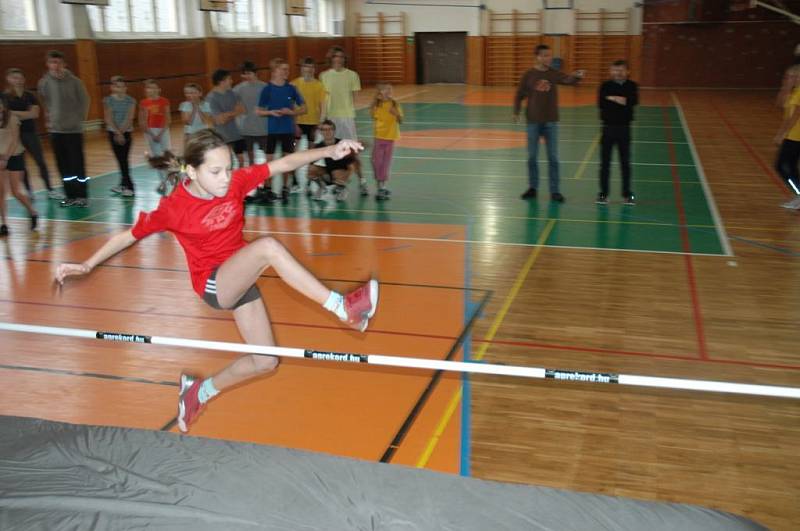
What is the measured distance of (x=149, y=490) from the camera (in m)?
3.68

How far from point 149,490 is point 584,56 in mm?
30004

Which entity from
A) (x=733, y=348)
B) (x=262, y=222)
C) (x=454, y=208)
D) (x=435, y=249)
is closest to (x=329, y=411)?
(x=733, y=348)

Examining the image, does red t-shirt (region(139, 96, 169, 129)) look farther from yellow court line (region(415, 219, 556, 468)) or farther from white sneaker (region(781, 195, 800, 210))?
white sneaker (region(781, 195, 800, 210))

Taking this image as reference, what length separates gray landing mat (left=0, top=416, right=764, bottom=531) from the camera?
338 centimetres

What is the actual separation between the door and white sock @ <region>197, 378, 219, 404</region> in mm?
30765

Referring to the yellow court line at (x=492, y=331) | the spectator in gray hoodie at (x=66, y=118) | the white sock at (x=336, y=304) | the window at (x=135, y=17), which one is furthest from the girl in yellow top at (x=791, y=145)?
the window at (x=135, y=17)

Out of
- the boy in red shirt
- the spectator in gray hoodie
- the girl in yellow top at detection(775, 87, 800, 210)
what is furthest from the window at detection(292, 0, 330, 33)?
the girl in yellow top at detection(775, 87, 800, 210)

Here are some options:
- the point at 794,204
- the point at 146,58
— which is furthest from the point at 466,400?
the point at 146,58

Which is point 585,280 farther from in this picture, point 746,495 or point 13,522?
point 13,522

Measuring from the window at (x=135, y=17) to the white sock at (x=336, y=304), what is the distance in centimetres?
1809

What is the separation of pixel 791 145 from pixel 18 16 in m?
17.1

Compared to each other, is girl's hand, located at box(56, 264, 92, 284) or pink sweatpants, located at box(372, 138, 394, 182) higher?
girl's hand, located at box(56, 264, 92, 284)

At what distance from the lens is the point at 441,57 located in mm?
33688

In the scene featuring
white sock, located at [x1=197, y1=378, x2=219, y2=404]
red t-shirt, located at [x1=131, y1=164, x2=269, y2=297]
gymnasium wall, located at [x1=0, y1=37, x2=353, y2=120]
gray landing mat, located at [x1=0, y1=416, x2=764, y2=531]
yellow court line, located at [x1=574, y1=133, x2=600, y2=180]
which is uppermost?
gymnasium wall, located at [x1=0, y1=37, x2=353, y2=120]
